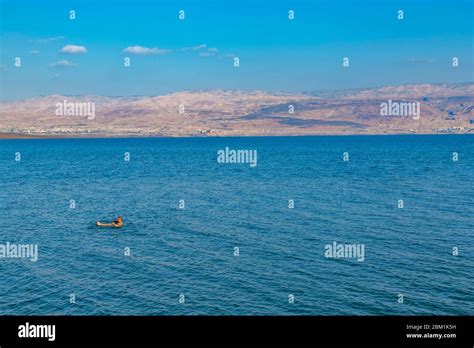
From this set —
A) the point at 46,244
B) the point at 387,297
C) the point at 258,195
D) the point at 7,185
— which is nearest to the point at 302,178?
the point at 258,195

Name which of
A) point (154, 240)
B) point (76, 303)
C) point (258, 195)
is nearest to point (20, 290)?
point (76, 303)

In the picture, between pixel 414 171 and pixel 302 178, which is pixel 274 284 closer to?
pixel 302 178

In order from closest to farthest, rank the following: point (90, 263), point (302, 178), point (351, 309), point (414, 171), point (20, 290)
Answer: point (351, 309), point (20, 290), point (90, 263), point (302, 178), point (414, 171)

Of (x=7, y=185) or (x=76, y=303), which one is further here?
(x=7, y=185)
